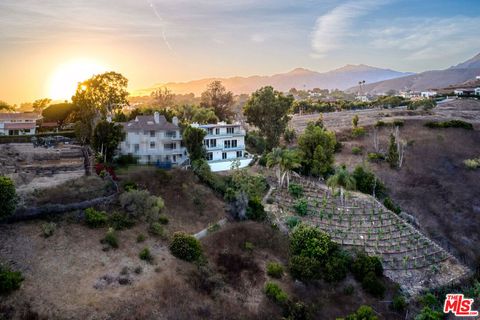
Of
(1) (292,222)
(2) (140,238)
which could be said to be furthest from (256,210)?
(2) (140,238)

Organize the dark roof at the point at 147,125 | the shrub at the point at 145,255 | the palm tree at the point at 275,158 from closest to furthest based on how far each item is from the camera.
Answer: the shrub at the point at 145,255, the palm tree at the point at 275,158, the dark roof at the point at 147,125

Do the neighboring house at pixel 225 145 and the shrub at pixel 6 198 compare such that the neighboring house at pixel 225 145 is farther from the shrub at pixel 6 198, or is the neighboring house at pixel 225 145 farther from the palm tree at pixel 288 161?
the shrub at pixel 6 198

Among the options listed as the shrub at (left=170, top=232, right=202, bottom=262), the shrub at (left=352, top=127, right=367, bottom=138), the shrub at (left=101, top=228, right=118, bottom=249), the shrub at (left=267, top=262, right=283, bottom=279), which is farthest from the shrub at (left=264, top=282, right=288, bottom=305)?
the shrub at (left=352, top=127, right=367, bottom=138)

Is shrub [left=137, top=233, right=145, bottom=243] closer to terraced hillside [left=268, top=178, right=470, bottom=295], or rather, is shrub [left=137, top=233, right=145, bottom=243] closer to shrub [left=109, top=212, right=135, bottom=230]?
shrub [left=109, top=212, right=135, bottom=230]

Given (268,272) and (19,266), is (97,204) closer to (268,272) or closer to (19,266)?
(19,266)

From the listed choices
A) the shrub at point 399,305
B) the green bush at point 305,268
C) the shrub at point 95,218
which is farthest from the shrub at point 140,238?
the shrub at point 399,305
